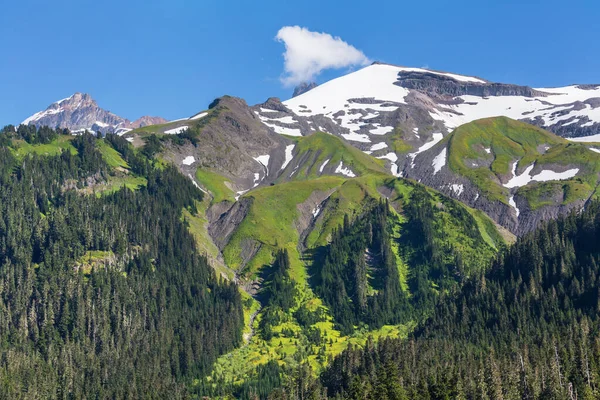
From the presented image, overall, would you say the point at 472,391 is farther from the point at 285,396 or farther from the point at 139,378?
the point at 139,378

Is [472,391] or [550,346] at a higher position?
[550,346]

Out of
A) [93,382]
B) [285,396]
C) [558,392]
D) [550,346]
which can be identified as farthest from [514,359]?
[93,382]

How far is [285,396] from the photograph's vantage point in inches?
6398

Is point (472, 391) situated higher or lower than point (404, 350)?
lower

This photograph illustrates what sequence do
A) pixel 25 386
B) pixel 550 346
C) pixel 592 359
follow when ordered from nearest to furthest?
pixel 592 359
pixel 550 346
pixel 25 386

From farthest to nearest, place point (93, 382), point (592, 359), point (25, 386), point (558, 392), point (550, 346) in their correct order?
point (93, 382) → point (25, 386) → point (550, 346) → point (592, 359) → point (558, 392)

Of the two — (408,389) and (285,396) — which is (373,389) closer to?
(408,389)

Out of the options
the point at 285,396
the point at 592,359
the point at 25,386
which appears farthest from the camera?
the point at 25,386

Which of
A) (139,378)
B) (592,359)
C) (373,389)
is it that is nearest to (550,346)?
(592,359)

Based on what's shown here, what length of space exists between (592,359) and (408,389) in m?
Answer: 40.7

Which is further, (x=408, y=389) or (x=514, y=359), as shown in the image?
(x=514, y=359)

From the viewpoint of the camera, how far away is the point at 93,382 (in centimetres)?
19688

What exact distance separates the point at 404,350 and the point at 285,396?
4334 cm

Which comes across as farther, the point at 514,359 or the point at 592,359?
the point at 514,359
